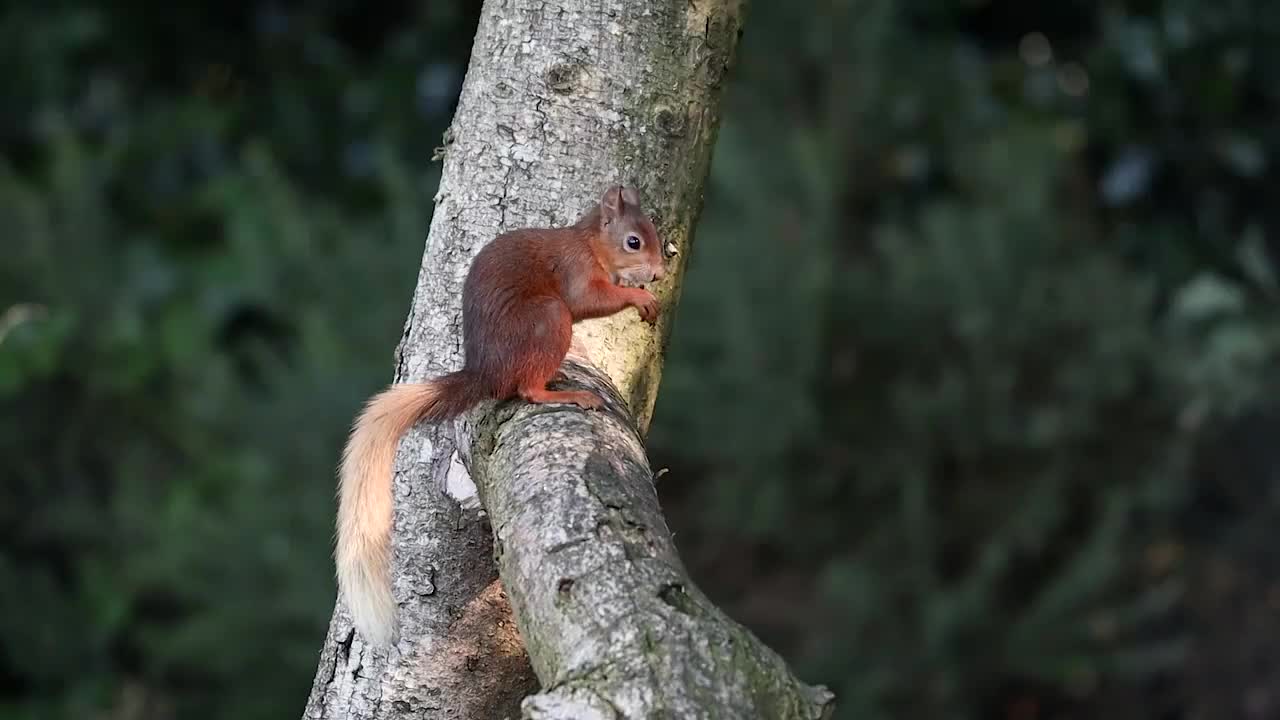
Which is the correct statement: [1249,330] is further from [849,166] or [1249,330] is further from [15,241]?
[15,241]

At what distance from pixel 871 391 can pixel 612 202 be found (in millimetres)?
1718

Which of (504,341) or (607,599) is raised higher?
(504,341)

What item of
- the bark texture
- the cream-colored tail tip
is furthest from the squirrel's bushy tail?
the bark texture

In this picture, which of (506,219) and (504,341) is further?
(506,219)

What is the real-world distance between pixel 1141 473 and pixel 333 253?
5.30 ft

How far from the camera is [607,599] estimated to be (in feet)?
2.13

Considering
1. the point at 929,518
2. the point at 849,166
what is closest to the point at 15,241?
the point at 849,166

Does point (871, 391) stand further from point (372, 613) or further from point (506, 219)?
point (372, 613)

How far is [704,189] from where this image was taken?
105 centimetres

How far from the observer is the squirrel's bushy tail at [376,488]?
2.96ft

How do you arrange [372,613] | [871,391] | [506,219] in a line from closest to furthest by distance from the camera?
[372,613], [506,219], [871,391]

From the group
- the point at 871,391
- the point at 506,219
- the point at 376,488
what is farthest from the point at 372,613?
the point at 871,391

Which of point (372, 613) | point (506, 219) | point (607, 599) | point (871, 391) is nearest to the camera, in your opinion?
point (607, 599)

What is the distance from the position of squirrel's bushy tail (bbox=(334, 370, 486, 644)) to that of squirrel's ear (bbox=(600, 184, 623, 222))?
0.16m
